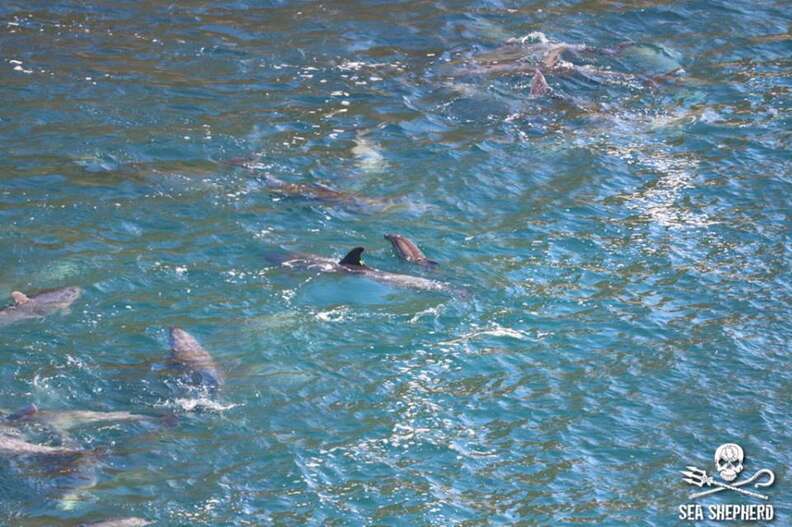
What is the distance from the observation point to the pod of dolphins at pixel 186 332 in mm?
8016

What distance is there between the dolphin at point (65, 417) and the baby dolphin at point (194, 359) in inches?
25.7

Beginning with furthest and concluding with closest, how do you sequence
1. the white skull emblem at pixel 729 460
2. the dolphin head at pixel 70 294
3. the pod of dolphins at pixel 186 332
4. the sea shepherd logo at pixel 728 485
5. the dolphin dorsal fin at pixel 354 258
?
the dolphin dorsal fin at pixel 354 258, the dolphin head at pixel 70 294, the white skull emblem at pixel 729 460, the pod of dolphins at pixel 186 332, the sea shepherd logo at pixel 728 485

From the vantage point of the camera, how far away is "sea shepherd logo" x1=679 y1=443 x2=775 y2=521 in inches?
307

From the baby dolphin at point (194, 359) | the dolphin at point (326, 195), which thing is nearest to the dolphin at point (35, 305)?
the baby dolphin at point (194, 359)

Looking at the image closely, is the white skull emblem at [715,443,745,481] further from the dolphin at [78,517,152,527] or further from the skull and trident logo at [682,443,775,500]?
the dolphin at [78,517,152,527]

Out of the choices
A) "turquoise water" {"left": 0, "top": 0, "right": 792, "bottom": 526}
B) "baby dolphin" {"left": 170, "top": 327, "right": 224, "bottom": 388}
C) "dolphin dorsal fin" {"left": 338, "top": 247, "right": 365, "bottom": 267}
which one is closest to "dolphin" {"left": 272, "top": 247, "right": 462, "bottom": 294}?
"dolphin dorsal fin" {"left": 338, "top": 247, "right": 365, "bottom": 267}

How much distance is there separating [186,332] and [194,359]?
1.62 ft

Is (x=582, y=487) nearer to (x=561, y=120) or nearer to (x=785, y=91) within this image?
(x=561, y=120)

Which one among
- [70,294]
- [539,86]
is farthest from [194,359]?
[539,86]

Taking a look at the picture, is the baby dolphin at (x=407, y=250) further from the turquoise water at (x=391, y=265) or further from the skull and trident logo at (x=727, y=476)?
the skull and trident logo at (x=727, y=476)

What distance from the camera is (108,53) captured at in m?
15.5

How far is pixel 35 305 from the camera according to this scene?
9.70m

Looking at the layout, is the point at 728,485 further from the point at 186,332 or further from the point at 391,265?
the point at 186,332

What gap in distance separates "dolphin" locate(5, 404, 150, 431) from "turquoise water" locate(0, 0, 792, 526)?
0.36 ft
